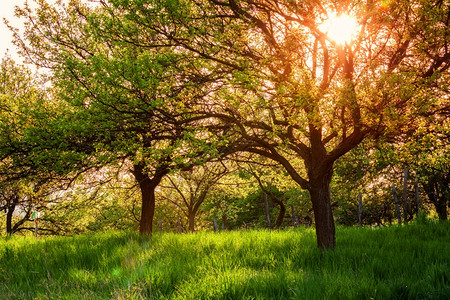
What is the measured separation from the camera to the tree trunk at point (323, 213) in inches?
328

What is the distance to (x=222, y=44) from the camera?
787 cm

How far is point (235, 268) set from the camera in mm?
5328

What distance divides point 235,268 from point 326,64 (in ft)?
17.6

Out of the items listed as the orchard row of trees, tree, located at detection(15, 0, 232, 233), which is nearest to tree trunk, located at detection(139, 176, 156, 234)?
the orchard row of trees

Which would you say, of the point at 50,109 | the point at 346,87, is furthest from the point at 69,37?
the point at 346,87

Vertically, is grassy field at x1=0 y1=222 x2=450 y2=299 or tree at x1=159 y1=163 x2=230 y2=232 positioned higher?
tree at x1=159 y1=163 x2=230 y2=232

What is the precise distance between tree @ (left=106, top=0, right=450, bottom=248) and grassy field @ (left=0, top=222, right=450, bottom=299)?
171 centimetres

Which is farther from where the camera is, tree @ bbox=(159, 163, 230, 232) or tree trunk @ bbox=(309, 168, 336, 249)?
tree @ bbox=(159, 163, 230, 232)

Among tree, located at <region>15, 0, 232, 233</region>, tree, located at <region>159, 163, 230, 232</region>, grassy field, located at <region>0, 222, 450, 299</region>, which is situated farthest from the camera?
tree, located at <region>159, 163, 230, 232</region>

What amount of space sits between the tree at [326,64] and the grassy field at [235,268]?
5.62 feet

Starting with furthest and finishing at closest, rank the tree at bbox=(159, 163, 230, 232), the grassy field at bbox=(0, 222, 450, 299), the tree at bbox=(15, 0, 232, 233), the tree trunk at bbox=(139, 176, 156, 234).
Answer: the tree at bbox=(159, 163, 230, 232) < the tree trunk at bbox=(139, 176, 156, 234) < the tree at bbox=(15, 0, 232, 233) < the grassy field at bbox=(0, 222, 450, 299)

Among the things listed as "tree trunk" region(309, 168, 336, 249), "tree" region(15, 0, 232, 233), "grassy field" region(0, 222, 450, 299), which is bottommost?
"grassy field" region(0, 222, 450, 299)

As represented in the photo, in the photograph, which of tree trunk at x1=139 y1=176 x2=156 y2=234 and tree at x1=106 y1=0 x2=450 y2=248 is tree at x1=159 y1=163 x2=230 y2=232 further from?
tree at x1=106 y1=0 x2=450 y2=248

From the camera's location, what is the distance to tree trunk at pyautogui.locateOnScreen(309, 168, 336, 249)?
328 inches
